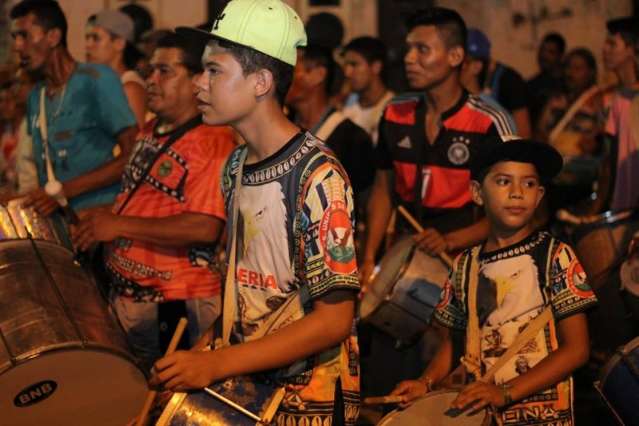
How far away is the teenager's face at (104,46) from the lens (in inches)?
344

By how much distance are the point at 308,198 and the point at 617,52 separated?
14.4ft

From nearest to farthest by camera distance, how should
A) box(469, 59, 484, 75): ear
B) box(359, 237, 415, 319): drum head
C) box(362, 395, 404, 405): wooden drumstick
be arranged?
1. box(362, 395, 404, 405): wooden drumstick
2. box(359, 237, 415, 319): drum head
3. box(469, 59, 484, 75): ear

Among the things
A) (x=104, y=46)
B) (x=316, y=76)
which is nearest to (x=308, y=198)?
(x=316, y=76)

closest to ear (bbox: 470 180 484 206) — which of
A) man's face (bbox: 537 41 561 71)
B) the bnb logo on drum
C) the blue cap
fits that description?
the bnb logo on drum

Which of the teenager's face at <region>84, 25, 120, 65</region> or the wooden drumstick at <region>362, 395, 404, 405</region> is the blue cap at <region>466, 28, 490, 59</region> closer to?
the teenager's face at <region>84, 25, 120, 65</region>

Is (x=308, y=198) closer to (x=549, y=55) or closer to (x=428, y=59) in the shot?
(x=428, y=59)

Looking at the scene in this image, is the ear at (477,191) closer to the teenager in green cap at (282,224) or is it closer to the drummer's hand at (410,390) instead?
the drummer's hand at (410,390)

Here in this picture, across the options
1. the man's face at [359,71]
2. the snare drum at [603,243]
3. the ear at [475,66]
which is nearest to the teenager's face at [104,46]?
the man's face at [359,71]

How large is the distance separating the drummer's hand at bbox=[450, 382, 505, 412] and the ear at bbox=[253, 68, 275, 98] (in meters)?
1.23

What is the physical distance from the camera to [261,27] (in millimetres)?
3877

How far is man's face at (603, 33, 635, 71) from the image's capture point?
761 cm

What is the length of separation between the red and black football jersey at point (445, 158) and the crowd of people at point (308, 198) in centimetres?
1

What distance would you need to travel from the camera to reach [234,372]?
359 centimetres

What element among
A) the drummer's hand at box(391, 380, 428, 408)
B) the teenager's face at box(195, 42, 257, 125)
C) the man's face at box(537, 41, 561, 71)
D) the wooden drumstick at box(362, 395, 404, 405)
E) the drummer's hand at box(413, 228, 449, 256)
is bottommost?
the drummer's hand at box(391, 380, 428, 408)
